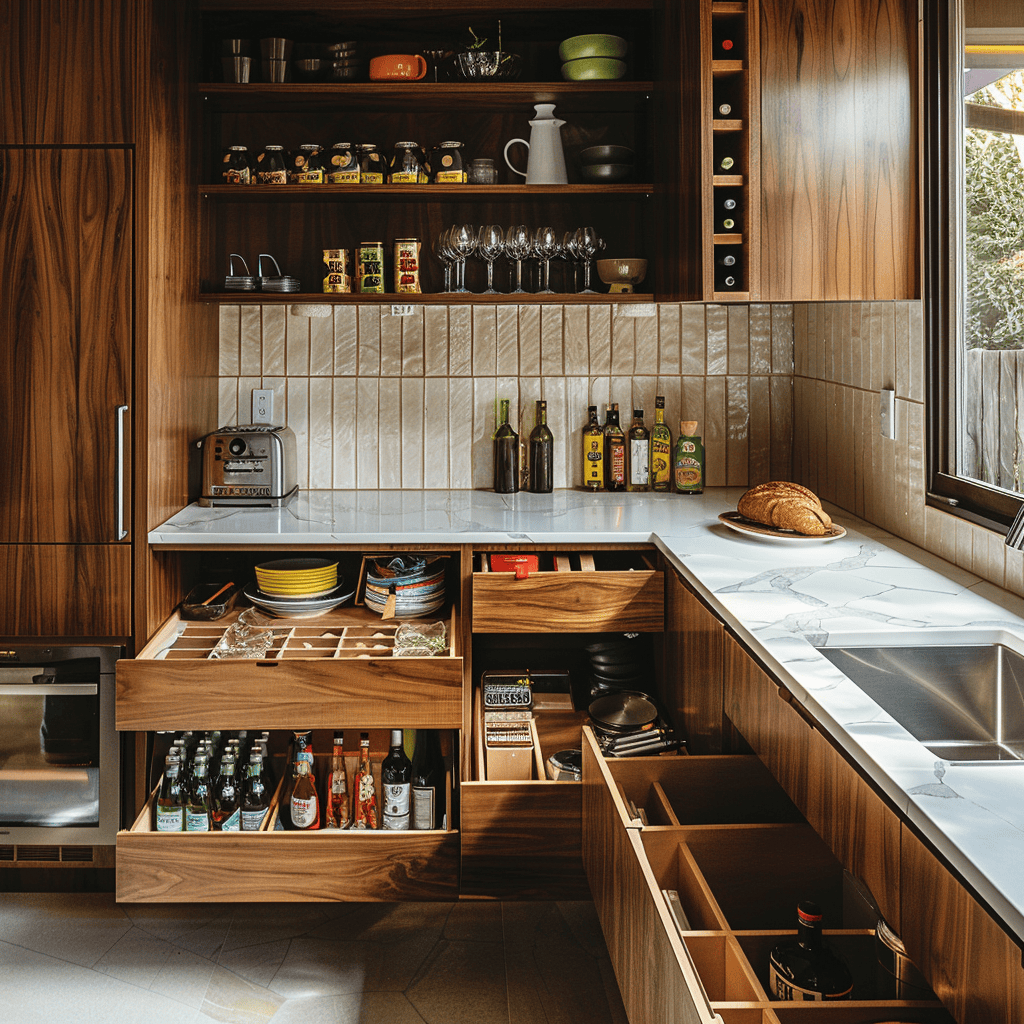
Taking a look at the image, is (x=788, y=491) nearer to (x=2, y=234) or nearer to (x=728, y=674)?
(x=728, y=674)

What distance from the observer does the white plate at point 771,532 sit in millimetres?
2271

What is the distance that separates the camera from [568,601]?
2428mm

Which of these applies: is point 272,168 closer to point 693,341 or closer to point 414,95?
point 414,95

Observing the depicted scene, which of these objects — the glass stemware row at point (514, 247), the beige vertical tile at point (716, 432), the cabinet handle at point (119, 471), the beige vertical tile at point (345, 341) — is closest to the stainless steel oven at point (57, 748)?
the cabinet handle at point (119, 471)

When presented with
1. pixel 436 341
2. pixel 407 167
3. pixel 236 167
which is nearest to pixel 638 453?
pixel 436 341

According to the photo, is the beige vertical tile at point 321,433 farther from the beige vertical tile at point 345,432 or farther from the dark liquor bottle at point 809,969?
the dark liquor bottle at point 809,969

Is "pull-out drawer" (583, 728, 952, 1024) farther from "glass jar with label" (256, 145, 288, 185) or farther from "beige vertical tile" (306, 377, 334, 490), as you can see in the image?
"glass jar with label" (256, 145, 288, 185)

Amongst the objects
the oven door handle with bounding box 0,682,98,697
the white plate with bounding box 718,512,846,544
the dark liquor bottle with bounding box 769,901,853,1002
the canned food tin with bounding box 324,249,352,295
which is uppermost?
the canned food tin with bounding box 324,249,352,295

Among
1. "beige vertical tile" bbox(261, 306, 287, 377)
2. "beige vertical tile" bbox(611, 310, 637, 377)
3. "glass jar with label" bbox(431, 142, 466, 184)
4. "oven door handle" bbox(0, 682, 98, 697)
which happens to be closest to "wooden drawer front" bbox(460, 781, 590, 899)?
"oven door handle" bbox(0, 682, 98, 697)

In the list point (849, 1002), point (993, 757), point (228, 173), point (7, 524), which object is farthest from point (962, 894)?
point (228, 173)

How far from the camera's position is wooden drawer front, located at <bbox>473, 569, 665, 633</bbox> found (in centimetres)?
243

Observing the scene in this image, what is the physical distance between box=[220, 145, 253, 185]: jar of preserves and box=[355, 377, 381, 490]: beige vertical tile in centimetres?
67

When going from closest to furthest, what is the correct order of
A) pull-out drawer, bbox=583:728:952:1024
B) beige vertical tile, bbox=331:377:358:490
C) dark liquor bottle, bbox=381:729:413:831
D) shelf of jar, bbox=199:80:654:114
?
pull-out drawer, bbox=583:728:952:1024, dark liquor bottle, bbox=381:729:413:831, shelf of jar, bbox=199:80:654:114, beige vertical tile, bbox=331:377:358:490

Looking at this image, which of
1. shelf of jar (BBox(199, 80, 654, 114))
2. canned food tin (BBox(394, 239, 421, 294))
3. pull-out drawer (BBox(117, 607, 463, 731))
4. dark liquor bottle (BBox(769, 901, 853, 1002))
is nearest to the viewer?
dark liquor bottle (BBox(769, 901, 853, 1002))
